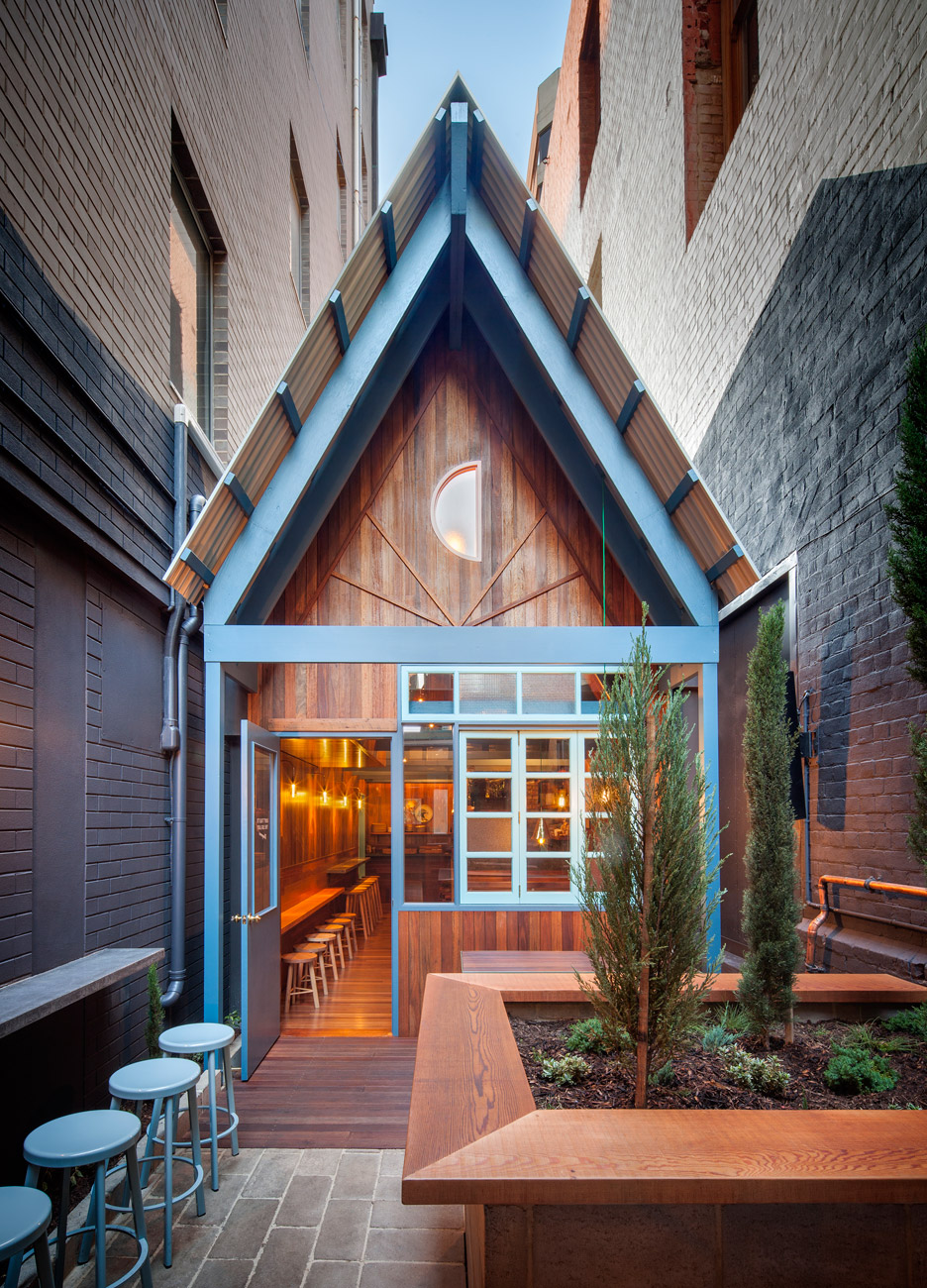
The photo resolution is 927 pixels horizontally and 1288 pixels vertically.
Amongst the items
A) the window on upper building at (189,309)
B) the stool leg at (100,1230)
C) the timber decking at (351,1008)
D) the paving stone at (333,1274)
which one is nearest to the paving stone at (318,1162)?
the paving stone at (333,1274)

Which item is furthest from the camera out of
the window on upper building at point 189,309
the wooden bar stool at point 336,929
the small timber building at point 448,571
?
the wooden bar stool at point 336,929

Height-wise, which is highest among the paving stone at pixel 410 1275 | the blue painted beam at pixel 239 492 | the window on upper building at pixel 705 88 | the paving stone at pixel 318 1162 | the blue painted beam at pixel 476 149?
the window on upper building at pixel 705 88

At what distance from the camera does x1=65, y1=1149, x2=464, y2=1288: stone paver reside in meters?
3.35

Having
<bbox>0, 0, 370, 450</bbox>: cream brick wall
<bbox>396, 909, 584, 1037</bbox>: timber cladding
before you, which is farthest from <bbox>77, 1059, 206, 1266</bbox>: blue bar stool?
<bbox>0, 0, 370, 450</bbox>: cream brick wall

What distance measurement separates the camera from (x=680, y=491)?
18.9ft

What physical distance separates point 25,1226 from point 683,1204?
74.3 inches

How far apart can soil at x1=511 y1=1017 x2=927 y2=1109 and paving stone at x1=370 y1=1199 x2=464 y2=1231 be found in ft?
2.53

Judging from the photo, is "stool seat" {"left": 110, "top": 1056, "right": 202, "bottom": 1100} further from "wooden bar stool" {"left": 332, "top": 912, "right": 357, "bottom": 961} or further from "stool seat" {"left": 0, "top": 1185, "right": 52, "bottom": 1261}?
"wooden bar stool" {"left": 332, "top": 912, "right": 357, "bottom": 961}

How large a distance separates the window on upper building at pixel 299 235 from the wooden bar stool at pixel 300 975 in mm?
8553

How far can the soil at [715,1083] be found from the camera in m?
3.34

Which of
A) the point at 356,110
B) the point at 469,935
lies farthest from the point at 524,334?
the point at 356,110

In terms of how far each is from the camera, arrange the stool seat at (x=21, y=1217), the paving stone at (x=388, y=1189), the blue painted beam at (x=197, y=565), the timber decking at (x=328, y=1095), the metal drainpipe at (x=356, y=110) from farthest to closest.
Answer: the metal drainpipe at (x=356, y=110), the blue painted beam at (x=197, y=565), the timber decking at (x=328, y=1095), the paving stone at (x=388, y=1189), the stool seat at (x=21, y=1217)

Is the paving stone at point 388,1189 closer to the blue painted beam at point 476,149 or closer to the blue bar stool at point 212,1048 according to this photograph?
the blue bar stool at point 212,1048

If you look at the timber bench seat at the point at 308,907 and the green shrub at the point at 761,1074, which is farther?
the timber bench seat at the point at 308,907
